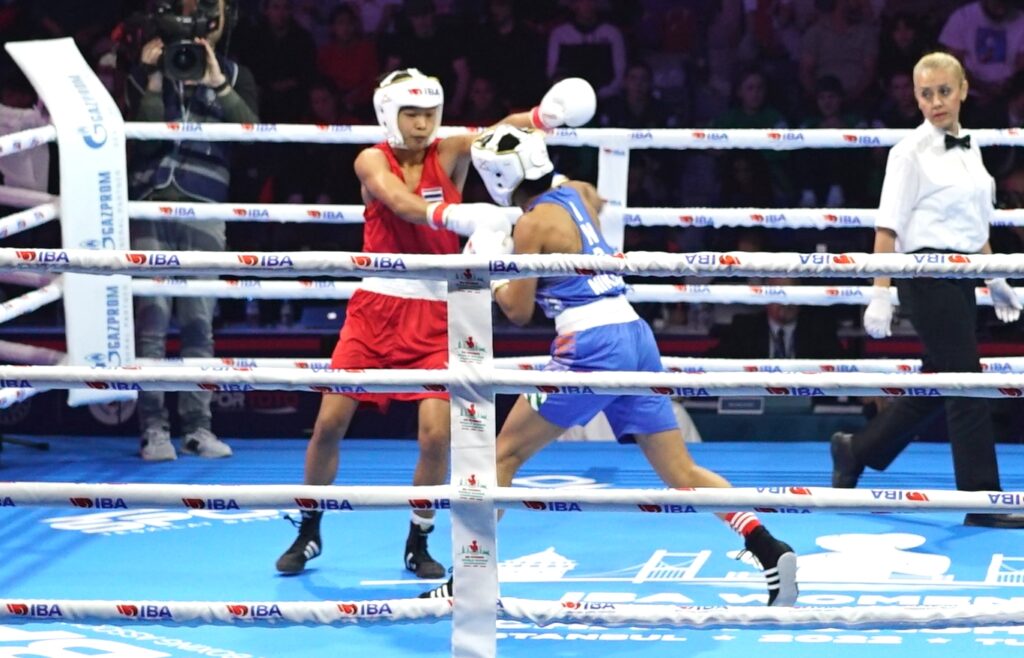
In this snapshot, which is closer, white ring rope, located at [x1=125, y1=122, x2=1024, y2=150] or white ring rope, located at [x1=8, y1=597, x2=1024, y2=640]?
white ring rope, located at [x1=8, y1=597, x2=1024, y2=640]

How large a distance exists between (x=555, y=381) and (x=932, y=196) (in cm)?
241

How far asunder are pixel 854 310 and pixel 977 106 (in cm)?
163

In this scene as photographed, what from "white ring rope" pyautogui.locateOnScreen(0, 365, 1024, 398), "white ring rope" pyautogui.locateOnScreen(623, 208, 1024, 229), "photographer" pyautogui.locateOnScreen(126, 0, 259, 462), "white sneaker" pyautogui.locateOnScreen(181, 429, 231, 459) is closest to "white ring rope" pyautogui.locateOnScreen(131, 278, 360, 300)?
"photographer" pyautogui.locateOnScreen(126, 0, 259, 462)

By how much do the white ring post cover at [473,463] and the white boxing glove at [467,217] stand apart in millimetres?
660

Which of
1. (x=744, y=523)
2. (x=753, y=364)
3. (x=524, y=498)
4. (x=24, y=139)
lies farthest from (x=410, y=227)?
(x=753, y=364)

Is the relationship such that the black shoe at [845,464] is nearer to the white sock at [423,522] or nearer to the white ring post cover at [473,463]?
the white sock at [423,522]

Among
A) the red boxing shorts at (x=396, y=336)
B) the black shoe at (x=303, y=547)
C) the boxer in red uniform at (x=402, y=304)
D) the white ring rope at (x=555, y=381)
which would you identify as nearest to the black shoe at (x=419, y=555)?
the boxer in red uniform at (x=402, y=304)

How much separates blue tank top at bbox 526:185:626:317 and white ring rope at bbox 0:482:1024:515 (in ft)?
3.65

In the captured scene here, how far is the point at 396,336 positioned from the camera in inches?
181

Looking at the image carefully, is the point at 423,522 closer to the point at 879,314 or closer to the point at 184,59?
the point at 879,314

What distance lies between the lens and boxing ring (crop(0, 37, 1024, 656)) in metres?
3.12

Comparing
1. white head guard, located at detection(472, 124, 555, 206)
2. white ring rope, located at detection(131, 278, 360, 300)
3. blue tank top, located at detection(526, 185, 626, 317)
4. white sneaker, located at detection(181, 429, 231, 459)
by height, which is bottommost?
white sneaker, located at detection(181, 429, 231, 459)

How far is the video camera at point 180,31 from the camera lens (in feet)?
Result: 19.5

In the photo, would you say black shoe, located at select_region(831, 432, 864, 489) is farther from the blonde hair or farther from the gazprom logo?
the gazprom logo
